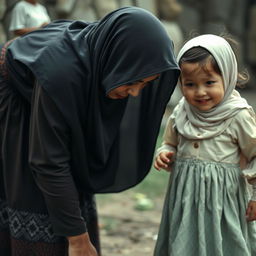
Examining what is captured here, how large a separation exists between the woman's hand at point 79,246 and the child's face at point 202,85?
0.75 metres

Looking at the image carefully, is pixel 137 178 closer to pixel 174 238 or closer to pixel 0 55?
pixel 174 238

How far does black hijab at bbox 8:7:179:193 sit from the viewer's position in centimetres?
214

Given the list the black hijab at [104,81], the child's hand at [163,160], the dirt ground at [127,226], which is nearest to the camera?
the black hijab at [104,81]

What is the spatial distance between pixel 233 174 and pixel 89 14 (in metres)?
5.21

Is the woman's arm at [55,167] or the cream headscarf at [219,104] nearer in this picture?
the woman's arm at [55,167]

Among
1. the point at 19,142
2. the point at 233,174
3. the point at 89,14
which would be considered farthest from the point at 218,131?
the point at 89,14

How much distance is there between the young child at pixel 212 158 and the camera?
243 cm

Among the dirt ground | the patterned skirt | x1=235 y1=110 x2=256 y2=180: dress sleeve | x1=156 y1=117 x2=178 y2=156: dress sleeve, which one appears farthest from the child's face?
the dirt ground

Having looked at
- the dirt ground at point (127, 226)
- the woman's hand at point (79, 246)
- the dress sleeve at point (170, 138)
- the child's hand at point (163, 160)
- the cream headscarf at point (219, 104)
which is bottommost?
the dirt ground at point (127, 226)

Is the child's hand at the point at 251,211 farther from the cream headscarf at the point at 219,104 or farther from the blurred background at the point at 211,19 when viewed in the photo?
the blurred background at the point at 211,19

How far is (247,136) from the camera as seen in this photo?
244 centimetres

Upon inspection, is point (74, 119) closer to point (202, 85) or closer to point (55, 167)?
point (55, 167)

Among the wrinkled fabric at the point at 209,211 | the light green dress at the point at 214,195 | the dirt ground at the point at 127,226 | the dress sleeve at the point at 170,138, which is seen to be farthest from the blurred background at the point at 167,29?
the wrinkled fabric at the point at 209,211

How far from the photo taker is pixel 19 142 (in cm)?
247
